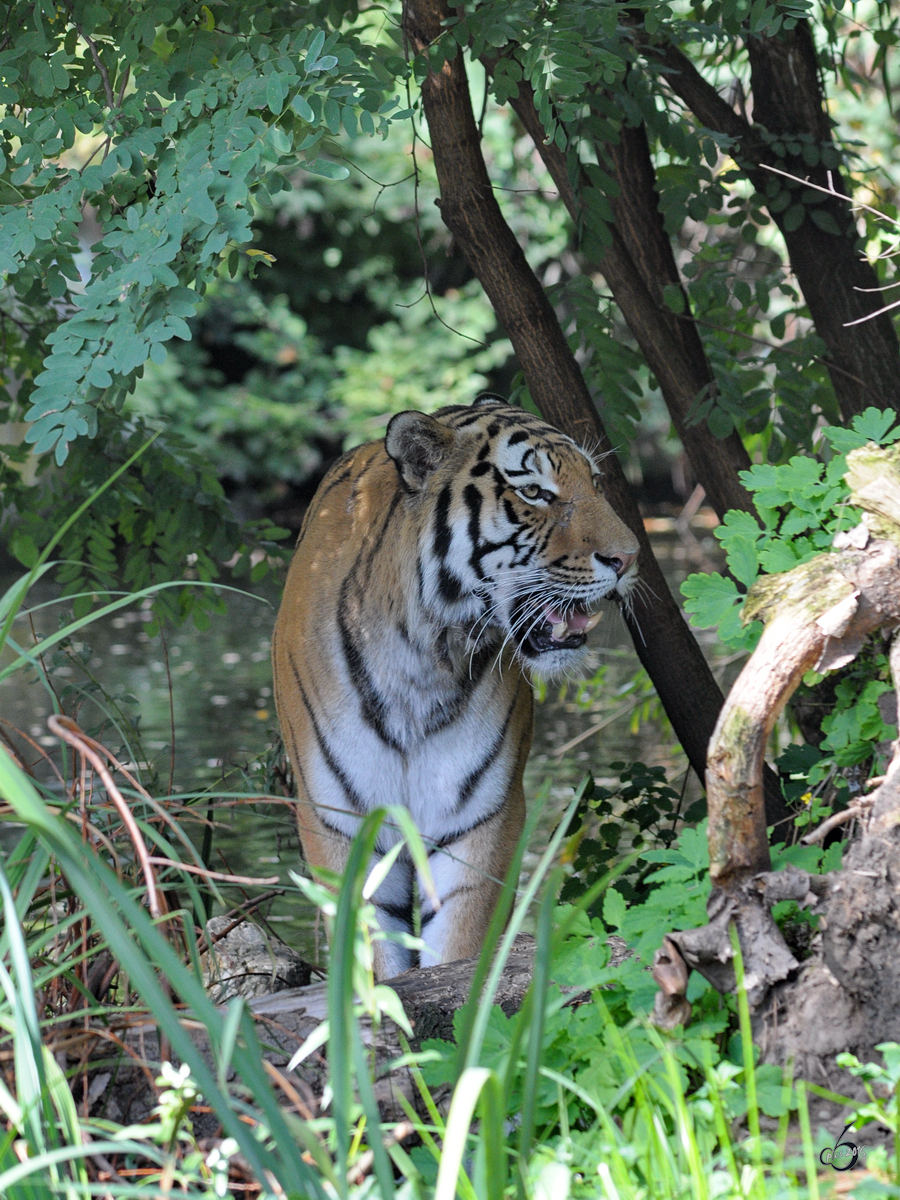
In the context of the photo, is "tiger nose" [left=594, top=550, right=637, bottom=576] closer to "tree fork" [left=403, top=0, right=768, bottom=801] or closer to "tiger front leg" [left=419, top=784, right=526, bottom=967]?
"tree fork" [left=403, top=0, right=768, bottom=801]

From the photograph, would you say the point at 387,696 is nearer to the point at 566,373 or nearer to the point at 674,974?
the point at 566,373

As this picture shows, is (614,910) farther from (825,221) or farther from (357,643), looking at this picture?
(825,221)

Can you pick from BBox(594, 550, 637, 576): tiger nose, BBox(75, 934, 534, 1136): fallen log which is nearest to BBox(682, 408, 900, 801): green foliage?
BBox(594, 550, 637, 576): tiger nose

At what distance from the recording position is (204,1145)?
159cm

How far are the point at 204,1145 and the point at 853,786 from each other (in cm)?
129

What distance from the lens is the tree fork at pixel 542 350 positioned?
3.17 m

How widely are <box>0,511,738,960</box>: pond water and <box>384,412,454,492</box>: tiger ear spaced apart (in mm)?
608

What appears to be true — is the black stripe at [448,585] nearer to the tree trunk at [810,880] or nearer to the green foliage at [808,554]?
the green foliage at [808,554]

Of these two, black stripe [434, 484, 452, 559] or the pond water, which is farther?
the pond water

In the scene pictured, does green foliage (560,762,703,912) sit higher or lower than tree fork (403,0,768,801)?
lower

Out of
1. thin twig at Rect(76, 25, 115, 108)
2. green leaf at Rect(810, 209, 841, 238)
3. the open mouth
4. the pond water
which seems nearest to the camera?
thin twig at Rect(76, 25, 115, 108)

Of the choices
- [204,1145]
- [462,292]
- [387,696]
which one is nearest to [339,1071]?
[204,1145]

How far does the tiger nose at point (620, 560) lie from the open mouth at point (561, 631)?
139 millimetres

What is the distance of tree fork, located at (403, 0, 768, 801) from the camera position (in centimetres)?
317
